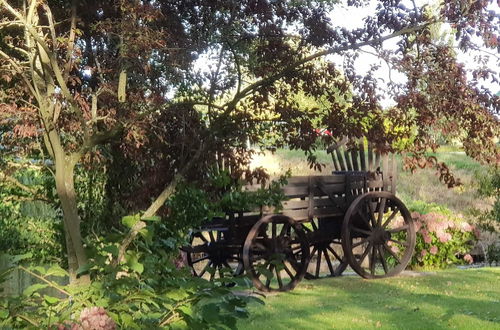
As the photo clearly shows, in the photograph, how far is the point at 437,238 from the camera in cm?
1264

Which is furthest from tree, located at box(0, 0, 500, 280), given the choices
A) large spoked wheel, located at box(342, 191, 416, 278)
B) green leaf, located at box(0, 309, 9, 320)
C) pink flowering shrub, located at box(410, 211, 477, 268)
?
pink flowering shrub, located at box(410, 211, 477, 268)

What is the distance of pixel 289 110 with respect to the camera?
194 inches

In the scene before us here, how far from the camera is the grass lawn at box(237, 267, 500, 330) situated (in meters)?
7.32

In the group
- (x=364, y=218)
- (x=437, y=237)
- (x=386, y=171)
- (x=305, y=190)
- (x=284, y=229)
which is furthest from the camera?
(x=437, y=237)

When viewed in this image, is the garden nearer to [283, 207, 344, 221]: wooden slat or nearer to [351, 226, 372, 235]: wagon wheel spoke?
[283, 207, 344, 221]: wooden slat

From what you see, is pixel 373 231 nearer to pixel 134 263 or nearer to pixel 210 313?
pixel 134 263

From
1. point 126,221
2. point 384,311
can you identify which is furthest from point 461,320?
point 126,221

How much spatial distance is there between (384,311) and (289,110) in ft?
12.9

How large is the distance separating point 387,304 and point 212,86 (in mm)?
4568

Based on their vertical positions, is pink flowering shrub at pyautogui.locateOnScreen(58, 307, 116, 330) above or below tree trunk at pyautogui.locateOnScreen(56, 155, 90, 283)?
below

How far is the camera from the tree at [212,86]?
461 centimetres

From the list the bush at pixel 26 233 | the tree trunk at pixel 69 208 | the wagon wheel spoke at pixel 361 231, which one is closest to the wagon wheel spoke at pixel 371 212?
the wagon wheel spoke at pixel 361 231

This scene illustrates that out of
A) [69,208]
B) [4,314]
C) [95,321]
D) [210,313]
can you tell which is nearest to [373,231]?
[69,208]

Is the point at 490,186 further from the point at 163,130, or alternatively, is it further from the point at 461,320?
the point at 163,130
